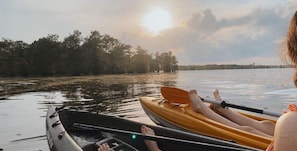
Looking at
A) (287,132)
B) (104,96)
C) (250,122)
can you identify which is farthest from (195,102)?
(104,96)

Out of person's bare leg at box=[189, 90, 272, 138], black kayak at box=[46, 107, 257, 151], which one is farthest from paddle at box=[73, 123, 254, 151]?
person's bare leg at box=[189, 90, 272, 138]

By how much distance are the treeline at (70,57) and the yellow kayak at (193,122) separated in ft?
251

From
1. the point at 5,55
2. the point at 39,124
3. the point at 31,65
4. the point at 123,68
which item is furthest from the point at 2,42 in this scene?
the point at 39,124

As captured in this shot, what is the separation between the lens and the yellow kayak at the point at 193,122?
4.88 m

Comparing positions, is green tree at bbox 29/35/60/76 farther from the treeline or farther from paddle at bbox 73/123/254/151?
paddle at bbox 73/123/254/151

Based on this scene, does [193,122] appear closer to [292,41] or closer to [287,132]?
[287,132]

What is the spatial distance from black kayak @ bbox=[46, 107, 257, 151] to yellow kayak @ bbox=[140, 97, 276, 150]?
0.77 metres

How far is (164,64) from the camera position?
4515 inches

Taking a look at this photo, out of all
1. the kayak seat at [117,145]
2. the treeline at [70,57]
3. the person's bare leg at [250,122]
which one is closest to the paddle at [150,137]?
the kayak seat at [117,145]

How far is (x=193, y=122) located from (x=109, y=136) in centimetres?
173

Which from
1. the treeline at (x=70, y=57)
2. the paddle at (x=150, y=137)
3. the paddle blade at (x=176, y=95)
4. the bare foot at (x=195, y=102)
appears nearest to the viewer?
the paddle at (x=150, y=137)

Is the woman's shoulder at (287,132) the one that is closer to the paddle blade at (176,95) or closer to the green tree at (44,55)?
the paddle blade at (176,95)

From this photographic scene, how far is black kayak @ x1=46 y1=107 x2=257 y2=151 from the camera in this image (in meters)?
3.93

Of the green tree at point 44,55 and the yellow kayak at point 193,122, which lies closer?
the yellow kayak at point 193,122
